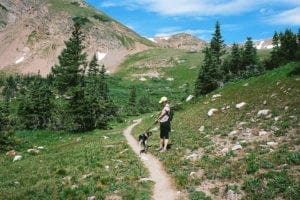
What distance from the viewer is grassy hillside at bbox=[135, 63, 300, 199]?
1450 centimetres

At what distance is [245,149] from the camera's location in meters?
19.6

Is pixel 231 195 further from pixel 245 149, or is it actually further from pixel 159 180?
pixel 245 149

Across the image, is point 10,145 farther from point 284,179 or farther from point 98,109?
point 284,179

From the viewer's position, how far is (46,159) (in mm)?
27078

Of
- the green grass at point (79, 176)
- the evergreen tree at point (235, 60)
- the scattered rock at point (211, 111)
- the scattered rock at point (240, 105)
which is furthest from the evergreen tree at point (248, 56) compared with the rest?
the green grass at point (79, 176)

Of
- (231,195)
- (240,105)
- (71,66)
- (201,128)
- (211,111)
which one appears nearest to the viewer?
(231,195)

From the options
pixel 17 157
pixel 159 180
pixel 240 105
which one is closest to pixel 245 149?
pixel 159 180

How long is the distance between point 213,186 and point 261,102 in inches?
715

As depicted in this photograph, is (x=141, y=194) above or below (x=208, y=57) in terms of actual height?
below

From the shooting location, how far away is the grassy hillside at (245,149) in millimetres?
14500

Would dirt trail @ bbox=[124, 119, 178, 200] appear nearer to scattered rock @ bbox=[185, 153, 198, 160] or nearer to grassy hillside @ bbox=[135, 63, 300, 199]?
grassy hillside @ bbox=[135, 63, 300, 199]

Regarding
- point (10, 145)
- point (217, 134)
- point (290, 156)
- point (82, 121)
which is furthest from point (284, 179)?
point (82, 121)

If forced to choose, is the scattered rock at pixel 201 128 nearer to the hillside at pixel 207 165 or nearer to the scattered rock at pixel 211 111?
the hillside at pixel 207 165

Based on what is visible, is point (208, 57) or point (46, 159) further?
point (208, 57)
